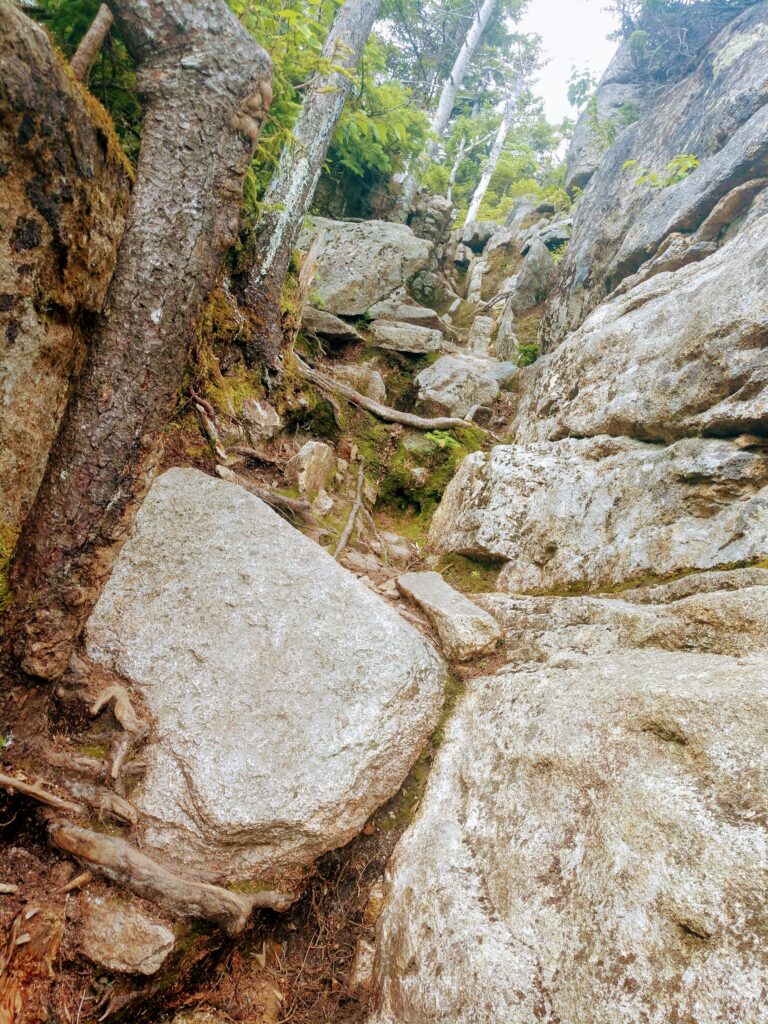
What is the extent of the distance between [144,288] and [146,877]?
11.1ft

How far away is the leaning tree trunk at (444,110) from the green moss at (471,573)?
13104mm

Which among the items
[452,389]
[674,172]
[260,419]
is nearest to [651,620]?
Answer: [260,419]

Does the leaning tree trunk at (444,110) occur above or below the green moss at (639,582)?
above

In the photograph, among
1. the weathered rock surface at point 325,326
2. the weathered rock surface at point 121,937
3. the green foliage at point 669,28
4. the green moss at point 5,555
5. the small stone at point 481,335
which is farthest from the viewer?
the small stone at point 481,335

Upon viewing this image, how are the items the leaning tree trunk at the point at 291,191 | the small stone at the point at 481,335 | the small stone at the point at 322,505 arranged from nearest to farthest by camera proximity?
1. the small stone at the point at 322,505
2. the leaning tree trunk at the point at 291,191
3. the small stone at the point at 481,335

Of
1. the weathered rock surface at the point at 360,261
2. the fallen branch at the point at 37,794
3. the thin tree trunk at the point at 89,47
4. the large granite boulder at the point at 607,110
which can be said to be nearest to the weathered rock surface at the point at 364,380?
the weathered rock surface at the point at 360,261

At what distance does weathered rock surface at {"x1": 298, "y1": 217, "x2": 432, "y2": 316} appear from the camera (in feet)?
34.6

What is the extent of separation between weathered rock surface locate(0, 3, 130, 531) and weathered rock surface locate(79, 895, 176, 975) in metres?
2.19

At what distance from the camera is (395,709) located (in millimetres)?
3666

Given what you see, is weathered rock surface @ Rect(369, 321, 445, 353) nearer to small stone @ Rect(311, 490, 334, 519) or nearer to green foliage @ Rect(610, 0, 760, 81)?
small stone @ Rect(311, 490, 334, 519)

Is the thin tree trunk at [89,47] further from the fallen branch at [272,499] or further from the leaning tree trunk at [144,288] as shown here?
the fallen branch at [272,499]

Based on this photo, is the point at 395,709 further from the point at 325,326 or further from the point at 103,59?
the point at 325,326

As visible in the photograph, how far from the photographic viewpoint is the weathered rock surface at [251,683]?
3129mm

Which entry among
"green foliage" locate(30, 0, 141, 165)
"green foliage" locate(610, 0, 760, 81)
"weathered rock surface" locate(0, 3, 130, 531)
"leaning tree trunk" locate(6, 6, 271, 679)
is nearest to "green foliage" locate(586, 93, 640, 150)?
"green foliage" locate(610, 0, 760, 81)
